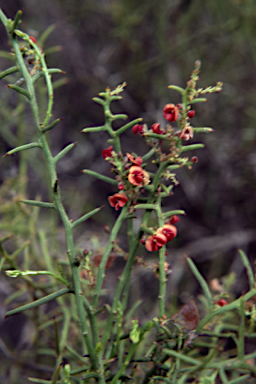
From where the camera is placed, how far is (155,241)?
0.59 meters

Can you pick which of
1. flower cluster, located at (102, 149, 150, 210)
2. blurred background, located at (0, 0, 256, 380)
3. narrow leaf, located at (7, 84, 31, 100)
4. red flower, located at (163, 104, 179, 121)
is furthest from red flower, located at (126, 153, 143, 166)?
blurred background, located at (0, 0, 256, 380)

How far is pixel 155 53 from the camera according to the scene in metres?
2.24

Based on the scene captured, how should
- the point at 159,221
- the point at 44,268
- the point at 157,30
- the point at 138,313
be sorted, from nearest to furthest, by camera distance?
the point at 159,221 → the point at 44,268 → the point at 138,313 → the point at 157,30

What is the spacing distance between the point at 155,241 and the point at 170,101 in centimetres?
167

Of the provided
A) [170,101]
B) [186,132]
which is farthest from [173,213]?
[170,101]

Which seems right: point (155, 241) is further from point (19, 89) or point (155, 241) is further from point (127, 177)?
point (19, 89)

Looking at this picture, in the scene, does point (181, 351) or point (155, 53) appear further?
point (155, 53)

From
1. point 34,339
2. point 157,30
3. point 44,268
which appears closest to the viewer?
point 34,339

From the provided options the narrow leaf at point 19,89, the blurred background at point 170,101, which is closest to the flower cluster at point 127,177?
the narrow leaf at point 19,89

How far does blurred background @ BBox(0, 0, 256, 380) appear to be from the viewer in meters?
1.95

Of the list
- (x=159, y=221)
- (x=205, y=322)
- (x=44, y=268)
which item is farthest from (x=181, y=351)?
(x=44, y=268)

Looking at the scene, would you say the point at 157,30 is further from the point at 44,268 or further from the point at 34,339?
the point at 34,339

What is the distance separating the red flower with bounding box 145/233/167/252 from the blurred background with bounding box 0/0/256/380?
1.26 metres

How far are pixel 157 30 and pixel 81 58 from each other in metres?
0.60
